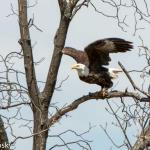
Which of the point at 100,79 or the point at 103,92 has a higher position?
the point at 100,79

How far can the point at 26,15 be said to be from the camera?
6.91m

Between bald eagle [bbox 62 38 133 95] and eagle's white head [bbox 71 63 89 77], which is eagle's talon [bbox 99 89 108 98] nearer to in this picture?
bald eagle [bbox 62 38 133 95]

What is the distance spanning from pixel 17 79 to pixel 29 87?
1.09ft

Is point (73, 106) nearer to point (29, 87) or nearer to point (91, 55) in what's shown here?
point (29, 87)

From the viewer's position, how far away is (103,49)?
24.8 feet

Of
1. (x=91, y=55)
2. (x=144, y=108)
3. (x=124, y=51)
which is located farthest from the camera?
(x=91, y=55)

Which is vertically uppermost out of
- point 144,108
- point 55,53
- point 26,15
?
point 26,15

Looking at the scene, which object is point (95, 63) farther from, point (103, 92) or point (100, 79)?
point (103, 92)

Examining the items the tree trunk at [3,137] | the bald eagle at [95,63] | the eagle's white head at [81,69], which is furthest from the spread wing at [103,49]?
the tree trunk at [3,137]

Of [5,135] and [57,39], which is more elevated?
[57,39]

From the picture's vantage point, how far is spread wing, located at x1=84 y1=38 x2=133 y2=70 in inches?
281

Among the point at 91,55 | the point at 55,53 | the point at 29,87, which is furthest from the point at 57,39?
the point at 91,55

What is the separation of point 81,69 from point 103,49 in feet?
1.28

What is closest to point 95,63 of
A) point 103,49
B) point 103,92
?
point 103,49
